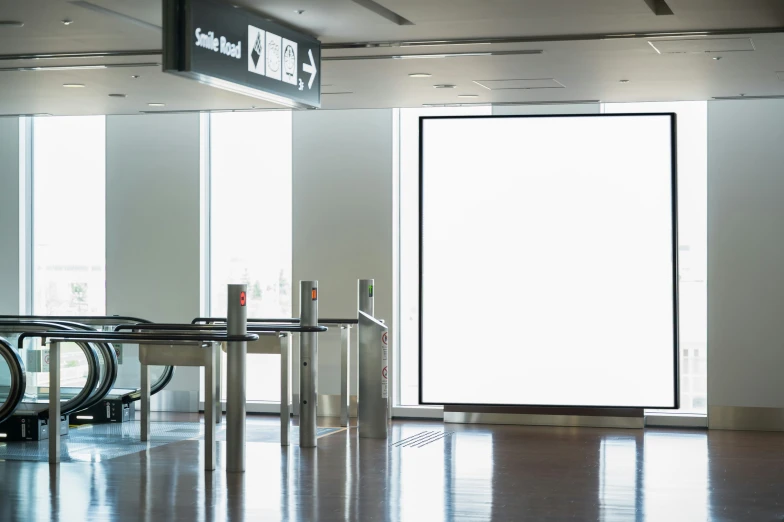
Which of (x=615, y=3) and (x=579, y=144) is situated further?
(x=579, y=144)

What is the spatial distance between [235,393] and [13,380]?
1.96 meters

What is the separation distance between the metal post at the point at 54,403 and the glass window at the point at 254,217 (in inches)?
141

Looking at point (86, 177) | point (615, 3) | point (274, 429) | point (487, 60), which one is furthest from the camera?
point (86, 177)

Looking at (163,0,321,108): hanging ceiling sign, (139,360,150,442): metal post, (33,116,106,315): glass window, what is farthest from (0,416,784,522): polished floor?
(33,116,106,315): glass window

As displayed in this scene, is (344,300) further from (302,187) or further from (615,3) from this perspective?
(615,3)

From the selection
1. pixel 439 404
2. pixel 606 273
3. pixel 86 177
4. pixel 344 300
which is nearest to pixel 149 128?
pixel 86 177

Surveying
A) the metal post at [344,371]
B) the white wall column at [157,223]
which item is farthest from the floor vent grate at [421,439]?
the white wall column at [157,223]

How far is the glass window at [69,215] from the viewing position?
12.1 m

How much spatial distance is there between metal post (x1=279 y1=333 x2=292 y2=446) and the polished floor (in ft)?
0.40

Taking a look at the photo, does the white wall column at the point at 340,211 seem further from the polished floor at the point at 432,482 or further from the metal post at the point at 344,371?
the polished floor at the point at 432,482

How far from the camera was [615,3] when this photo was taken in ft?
19.8

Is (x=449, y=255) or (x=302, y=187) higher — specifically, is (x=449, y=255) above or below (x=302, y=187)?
below

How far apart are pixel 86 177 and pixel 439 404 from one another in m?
5.08

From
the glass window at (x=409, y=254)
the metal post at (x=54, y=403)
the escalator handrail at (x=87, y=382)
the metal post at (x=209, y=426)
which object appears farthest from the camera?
the glass window at (x=409, y=254)
